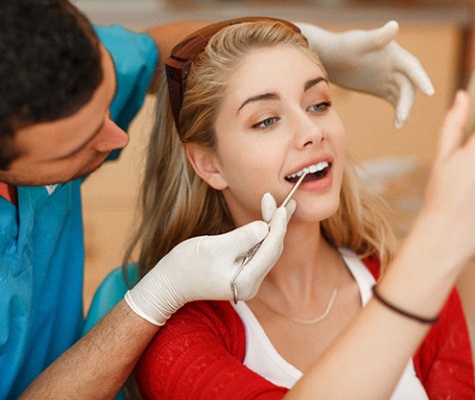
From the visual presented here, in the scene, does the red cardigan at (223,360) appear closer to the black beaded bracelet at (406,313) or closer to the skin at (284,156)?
the skin at (284,156)

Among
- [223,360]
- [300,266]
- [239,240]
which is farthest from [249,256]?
[300,266]

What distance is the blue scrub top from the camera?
1.21 m

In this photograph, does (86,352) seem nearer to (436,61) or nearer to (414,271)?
(414,271)

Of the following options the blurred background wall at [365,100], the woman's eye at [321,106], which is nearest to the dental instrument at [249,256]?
the woman's eye at [321,106]

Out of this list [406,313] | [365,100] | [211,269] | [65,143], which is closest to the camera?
[406,313]

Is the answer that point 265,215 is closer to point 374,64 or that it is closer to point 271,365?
point 271,365

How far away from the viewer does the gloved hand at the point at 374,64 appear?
1.39 metres

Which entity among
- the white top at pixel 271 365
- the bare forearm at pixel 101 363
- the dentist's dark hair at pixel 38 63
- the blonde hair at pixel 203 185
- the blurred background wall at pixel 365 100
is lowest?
the blurred background wall at pixel 365 100

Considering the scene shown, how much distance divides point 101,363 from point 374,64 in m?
0.76

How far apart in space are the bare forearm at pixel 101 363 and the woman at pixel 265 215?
0.15 ft

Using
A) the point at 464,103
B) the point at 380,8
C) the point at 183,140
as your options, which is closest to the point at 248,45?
the point at 183,140

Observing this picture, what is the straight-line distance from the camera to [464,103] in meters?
0.87

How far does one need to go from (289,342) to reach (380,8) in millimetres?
2006

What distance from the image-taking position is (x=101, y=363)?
1188mm
